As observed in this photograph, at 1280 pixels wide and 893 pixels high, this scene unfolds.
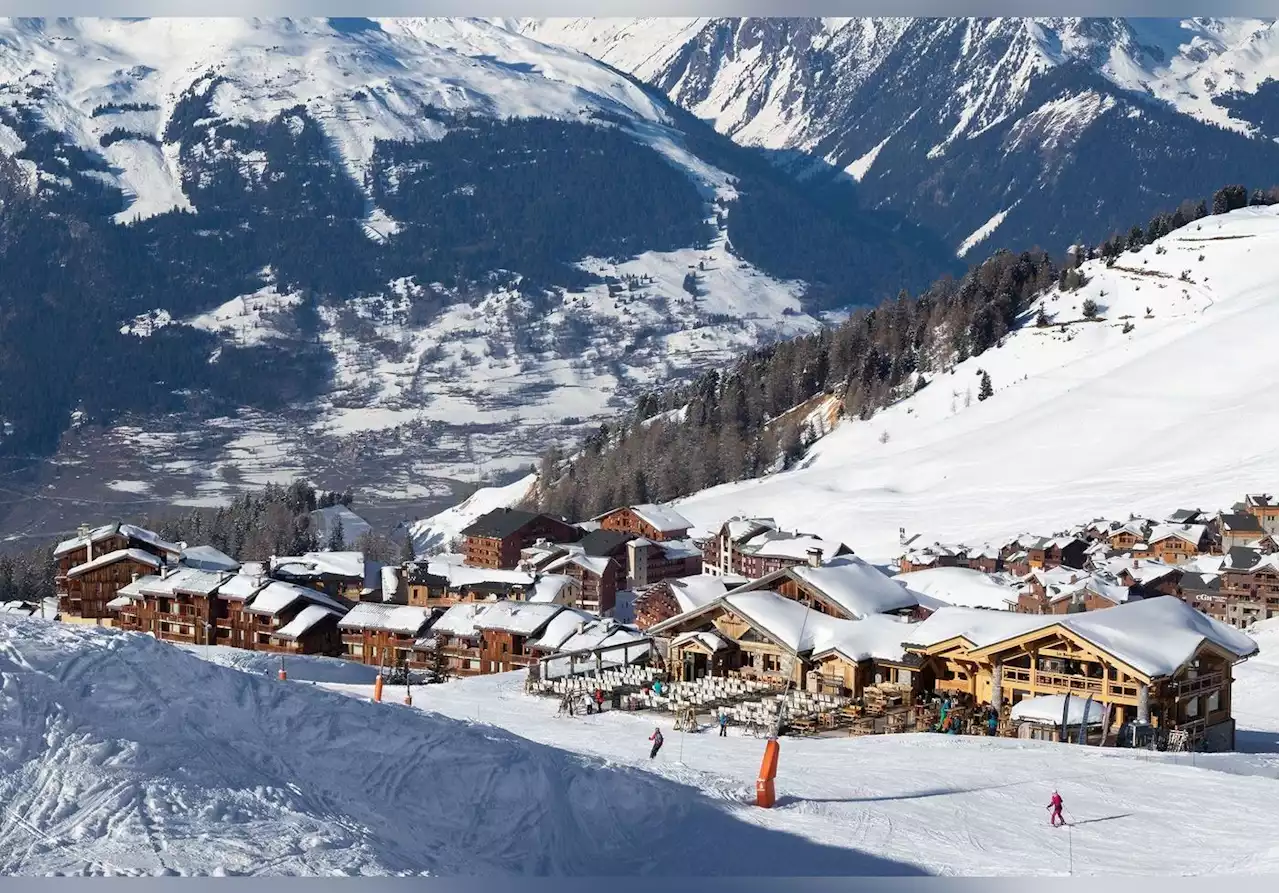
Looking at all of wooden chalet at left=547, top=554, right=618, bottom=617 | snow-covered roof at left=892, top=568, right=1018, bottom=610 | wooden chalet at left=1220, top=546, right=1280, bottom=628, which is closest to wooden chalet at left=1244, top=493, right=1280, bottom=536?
wooden chalet at left=1220, top=546, right=1280, bottom=628

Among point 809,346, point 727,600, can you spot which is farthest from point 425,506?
point 727,600

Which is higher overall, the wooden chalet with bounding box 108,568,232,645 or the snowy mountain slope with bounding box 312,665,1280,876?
the wooden chalet with bounding box 108,568,232,645

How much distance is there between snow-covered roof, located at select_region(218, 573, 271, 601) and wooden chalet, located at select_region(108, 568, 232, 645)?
410 mm

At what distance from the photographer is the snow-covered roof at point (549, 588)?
213 ft

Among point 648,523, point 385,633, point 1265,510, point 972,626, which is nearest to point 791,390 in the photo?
point 648,523

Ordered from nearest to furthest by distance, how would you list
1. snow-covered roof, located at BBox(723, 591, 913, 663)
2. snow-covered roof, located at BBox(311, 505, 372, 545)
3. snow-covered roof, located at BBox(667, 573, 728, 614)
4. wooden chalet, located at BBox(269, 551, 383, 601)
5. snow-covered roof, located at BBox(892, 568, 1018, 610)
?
snow-covered roof, located at BBox(723, 591, 913, 663) < snow-covered roof, located at BBox(667, 573, 728, 614) < snow-covered roof, located at BBox(892, 568, 1018, 610) < wooden chalet, located at BBox(269, 551, 383, 601) < snow-covered roof, located at BBox(311, 505, 372, 545)

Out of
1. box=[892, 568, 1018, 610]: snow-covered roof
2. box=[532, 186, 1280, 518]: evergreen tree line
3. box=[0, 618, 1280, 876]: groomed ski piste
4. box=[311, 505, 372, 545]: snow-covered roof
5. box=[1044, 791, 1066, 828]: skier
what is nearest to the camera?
box=[0, 618, 1280, 876]: groomed ski piste

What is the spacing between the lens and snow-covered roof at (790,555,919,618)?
129 feet

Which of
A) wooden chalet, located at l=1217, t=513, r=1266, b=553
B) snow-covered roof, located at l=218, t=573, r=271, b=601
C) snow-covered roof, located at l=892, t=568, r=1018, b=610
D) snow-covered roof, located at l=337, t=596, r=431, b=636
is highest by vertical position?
wooden chalet, located at l=1217, t=513, r=1266, b=553

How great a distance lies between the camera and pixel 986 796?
20.9 metres

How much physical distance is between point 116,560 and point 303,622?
45.9 ft

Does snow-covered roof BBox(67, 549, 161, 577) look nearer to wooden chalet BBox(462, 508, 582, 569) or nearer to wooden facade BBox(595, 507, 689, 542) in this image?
wooden chalet BBox(462, 508, 582, 569)

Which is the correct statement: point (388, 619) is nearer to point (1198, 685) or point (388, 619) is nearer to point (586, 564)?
point (586, 564)

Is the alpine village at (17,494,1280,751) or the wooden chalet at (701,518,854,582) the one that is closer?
the alpine village at (17,494,1280,751)
